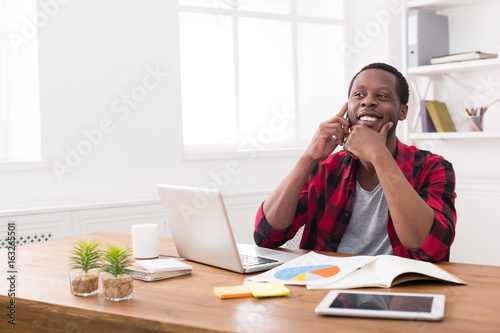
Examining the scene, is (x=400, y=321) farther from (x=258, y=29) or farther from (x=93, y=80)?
(x=258, y=29)

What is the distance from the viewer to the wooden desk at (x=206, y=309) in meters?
1.03

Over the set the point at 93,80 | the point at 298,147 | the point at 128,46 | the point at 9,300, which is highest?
the point at 128,46

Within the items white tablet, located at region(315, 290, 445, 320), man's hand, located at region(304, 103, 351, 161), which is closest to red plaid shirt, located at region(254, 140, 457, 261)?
man's hand, located at region(304, 103, 351, 161)

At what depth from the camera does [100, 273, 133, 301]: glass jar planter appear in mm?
1235

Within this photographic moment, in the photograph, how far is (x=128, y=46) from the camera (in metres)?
3.14

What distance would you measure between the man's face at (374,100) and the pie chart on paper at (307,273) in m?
0.63

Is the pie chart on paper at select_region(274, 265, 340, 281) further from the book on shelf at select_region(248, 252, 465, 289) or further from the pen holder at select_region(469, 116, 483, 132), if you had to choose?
the pen holder at select_region(469, 116, 483, 132)

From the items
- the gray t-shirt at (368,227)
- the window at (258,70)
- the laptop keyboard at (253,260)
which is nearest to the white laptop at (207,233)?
the laptop keyboard at (253,260)

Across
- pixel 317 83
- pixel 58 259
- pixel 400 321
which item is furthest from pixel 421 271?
pixel 317 83

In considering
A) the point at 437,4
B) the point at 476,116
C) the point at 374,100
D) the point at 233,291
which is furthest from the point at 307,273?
the point at 437,4

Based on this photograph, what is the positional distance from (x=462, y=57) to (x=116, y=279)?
276 cm

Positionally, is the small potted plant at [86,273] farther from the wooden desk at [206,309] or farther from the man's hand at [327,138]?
the man's hand at [327,138]

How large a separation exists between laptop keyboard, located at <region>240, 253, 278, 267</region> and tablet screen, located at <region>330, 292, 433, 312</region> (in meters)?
0.39

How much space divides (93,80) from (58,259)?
1537 millimetres
